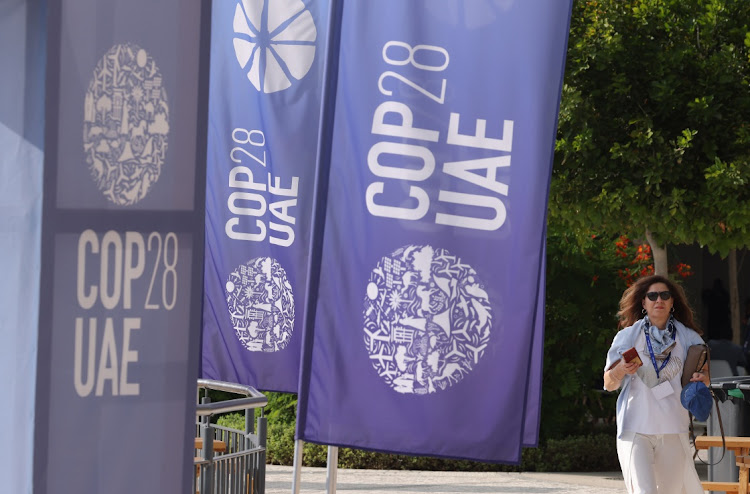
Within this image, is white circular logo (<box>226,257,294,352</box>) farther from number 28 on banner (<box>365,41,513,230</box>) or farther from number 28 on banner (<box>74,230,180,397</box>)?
number 28 on banner (<box>74,230,180,397</box>)

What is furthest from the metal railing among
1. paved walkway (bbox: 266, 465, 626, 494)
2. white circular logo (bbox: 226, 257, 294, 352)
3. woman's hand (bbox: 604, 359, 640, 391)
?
paved walkway (bbox: 266, 465, 626, 494)

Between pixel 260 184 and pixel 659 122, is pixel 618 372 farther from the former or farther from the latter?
pixel 659 122

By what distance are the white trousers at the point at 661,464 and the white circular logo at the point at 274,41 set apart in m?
3.27

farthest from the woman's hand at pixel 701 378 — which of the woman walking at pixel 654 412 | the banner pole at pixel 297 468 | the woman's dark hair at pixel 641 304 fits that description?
the banner pole at pixel 297 468

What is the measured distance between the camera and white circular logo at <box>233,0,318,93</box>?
27.8 feet

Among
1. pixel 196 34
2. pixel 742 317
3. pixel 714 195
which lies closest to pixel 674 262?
pixel 742 317

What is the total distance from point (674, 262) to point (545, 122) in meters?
13.5

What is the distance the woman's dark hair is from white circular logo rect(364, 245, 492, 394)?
1.51 meters

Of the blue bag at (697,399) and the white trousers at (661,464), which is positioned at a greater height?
the blue bag at (697,399)

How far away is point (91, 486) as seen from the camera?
12.3 ft

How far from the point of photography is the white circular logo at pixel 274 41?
8.48 metres

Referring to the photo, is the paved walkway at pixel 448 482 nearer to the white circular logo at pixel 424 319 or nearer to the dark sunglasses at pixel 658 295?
the dark sunglasses at pixel 658 295

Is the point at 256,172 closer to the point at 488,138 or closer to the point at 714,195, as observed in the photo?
the point at 488,138

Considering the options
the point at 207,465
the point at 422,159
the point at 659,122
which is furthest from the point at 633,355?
the point at 659,122
